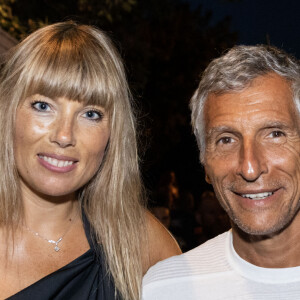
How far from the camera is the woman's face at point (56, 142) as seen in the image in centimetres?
271

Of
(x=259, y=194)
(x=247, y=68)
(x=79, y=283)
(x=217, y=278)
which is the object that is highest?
(x=247, y=68)

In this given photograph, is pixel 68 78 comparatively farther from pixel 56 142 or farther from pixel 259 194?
pixel 259 194

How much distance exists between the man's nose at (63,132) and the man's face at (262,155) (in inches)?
30.7

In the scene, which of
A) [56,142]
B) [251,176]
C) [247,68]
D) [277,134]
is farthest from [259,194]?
[56,142]

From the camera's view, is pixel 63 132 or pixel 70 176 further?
pixel 70 176

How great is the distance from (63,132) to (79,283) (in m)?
0.88

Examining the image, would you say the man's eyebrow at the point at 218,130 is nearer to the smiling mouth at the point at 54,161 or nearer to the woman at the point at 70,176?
the woman at the point at 70,176

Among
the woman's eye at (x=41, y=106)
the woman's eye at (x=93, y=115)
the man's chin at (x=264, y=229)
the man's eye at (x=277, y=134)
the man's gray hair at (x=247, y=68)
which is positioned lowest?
the man's chin at (x=264, y=229)

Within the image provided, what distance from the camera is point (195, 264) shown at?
2.65m

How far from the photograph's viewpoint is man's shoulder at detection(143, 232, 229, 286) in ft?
8.54

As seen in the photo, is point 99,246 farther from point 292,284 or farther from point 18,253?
point 292,284

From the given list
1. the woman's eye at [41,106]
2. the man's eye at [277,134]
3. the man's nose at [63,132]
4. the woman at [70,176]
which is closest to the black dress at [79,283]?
the woman at [70,176]

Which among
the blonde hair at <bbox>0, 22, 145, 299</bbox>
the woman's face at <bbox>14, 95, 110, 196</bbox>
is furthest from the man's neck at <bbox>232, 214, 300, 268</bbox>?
the woman's face at <bbox>14, 95, 110, 196</bbox>

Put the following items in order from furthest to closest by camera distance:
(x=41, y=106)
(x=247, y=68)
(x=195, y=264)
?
(x=41, y=106), (x=195, y=264), (x=247, y=68)
